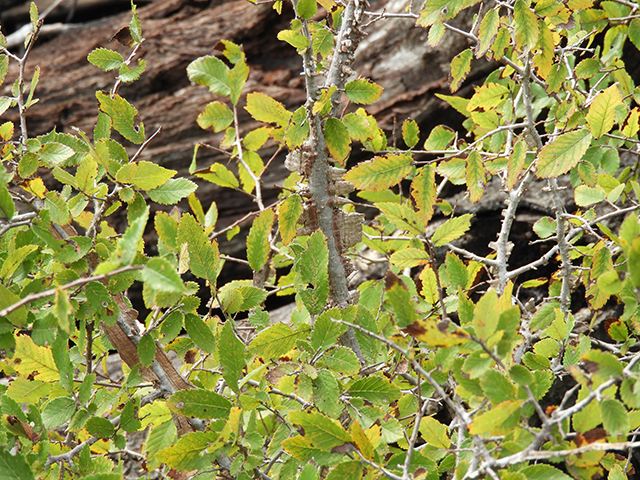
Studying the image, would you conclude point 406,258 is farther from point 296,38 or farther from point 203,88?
point 203,88

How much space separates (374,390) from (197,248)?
1.22ft

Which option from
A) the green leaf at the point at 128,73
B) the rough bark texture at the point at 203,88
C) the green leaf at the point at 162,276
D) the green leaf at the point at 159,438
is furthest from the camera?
the rough bark texture at the point at 203,88

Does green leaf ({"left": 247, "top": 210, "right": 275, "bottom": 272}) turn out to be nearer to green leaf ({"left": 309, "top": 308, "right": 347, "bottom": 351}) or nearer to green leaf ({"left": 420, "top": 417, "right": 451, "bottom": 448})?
green leaf ({"left": 309, "top": 308, "right": 347, "bottom": 351})

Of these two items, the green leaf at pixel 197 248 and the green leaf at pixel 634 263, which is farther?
the green leaf at pixel 197 248

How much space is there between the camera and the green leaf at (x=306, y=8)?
0.86 metres

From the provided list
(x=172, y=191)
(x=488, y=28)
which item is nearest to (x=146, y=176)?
(x=172, y=191)

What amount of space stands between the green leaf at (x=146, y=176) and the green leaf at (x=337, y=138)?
30 cm

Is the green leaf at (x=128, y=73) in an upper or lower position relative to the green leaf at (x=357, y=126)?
upper

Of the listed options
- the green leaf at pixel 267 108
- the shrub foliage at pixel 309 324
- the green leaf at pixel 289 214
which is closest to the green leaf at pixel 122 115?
the shrub foliage at pixel 309 324

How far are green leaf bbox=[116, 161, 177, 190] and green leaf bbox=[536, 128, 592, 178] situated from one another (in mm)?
649

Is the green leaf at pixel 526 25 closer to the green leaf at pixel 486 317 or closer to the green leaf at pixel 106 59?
the green leaf at pixel 486 317

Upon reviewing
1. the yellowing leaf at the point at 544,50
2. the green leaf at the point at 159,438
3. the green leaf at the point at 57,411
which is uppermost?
the yellowing leaf at the point at 544,50

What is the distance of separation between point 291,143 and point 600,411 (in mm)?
614

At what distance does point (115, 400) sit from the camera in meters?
0.87
